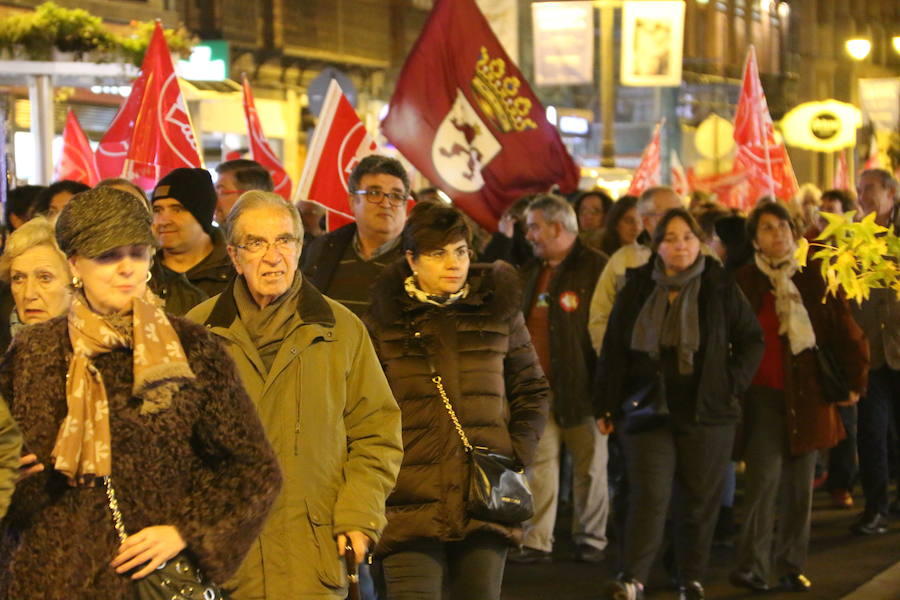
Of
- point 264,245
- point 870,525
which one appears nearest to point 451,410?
point 264,245

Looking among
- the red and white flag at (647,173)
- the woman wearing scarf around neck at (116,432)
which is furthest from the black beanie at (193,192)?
the red and white flag at (647,173)

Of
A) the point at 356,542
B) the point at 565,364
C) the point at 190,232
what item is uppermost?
the point at 190,232

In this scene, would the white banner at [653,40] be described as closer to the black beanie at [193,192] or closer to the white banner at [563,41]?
the white banner at [563,41]

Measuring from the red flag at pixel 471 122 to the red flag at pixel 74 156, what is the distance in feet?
12.1

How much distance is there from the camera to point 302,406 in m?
4.95

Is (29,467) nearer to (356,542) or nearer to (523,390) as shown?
(356,542)

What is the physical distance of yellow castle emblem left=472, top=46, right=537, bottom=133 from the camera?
11.1 metres

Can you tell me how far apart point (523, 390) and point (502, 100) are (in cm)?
497

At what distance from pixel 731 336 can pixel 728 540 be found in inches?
105

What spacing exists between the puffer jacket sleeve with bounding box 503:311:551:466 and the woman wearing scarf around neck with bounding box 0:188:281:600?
7.93 feet

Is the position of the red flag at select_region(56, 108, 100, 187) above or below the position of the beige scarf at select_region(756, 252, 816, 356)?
above

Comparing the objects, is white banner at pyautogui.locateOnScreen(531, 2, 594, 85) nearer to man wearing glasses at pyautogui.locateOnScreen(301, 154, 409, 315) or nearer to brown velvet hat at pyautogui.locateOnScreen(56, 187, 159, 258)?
man wearing glasses at pyautogui.locateOnScreen(301, 154, 409, 315)

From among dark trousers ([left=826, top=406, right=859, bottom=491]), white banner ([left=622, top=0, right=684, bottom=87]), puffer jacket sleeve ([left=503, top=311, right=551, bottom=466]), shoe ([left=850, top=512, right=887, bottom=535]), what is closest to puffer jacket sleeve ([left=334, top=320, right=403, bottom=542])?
puffer jacket sleeve ([left=503, top=311, right=551, bottom=466])

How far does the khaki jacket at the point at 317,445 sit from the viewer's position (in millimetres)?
4895
